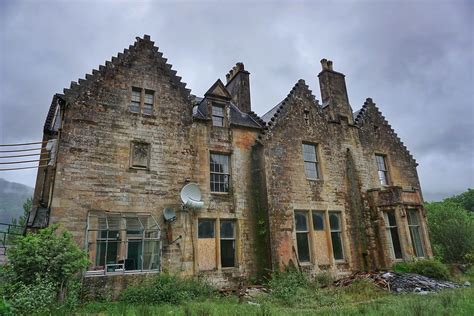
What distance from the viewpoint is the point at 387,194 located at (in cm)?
1866

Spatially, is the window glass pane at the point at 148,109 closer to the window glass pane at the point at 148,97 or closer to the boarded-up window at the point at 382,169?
the window glass pane at the point at 148,97

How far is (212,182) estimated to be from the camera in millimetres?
16547

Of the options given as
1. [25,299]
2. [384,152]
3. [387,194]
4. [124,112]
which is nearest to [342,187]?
[387,194]

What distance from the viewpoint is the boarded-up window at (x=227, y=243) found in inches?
614

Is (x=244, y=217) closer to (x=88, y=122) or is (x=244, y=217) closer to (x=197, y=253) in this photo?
(x=197, y=253)

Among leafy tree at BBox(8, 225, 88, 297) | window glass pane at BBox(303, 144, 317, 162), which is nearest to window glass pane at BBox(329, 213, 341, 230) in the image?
window glass pane at BBox(303, 144, 317, 162)

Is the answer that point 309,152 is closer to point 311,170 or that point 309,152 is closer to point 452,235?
point 311,170

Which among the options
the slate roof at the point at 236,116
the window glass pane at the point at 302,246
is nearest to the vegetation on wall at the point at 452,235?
→ the window glass pane at the point at 302,246

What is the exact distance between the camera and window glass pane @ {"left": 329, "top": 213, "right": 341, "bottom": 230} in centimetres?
1845

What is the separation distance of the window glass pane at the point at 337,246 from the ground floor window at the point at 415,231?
178 inches

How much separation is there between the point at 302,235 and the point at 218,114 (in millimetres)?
8554

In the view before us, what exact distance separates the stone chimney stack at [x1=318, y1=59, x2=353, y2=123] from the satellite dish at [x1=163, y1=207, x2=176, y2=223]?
13.1m

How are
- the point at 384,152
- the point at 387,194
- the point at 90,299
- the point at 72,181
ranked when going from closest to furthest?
the point at 90,299, the point at 72,181, the point at 387,194, the point at 384,152

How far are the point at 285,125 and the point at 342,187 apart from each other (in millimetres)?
5463
